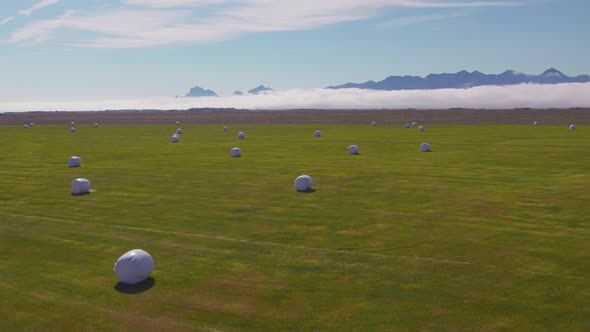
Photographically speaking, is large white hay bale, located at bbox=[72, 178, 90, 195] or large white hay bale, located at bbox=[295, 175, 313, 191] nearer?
large white hay bale, located at bbox=[295, 175, 313, 191]

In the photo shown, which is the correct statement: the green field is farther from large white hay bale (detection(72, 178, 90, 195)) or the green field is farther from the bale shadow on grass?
large white hay bale (detection(72, 178, 90, 195))

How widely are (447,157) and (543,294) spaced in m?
32.4

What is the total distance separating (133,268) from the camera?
16672 mm

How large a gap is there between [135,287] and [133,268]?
1.97ft

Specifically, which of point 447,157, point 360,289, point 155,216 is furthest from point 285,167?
point 360,289

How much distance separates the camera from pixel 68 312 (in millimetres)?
15086

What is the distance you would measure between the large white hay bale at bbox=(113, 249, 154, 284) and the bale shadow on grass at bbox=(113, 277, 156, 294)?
12 cm

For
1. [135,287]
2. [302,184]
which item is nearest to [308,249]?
[135,287]

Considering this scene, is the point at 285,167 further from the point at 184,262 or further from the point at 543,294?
the point at 543,294

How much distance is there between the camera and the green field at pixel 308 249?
47.8 ft

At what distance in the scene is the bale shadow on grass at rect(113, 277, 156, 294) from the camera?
16500mm

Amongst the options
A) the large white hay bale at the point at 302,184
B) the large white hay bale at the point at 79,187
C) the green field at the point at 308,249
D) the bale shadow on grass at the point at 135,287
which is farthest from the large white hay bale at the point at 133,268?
the large white hay bale at the point at 79,187

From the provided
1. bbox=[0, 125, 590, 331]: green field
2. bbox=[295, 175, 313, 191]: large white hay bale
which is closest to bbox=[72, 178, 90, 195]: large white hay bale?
bbox=[0, 125, 590, 331]: green field

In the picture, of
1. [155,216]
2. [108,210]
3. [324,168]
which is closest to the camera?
[155,216]
